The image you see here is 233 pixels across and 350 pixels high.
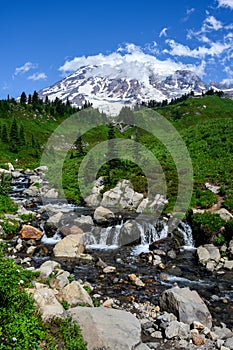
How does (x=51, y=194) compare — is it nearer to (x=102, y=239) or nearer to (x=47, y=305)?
(x=102, y=239)

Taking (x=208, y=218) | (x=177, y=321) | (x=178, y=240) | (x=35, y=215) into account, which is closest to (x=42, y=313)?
(x=177, y=321)

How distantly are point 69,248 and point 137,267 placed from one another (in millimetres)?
5080

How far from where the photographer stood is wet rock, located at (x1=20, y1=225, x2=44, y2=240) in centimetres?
2470

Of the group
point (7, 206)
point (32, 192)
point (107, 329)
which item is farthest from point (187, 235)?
point (32, 192)

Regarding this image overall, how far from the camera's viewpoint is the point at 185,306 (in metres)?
13.3

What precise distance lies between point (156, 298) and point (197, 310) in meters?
2.79

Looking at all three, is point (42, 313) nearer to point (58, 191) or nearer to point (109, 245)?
point (109, 245)

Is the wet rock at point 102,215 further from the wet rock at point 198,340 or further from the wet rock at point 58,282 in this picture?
the wet rock at point 198,340

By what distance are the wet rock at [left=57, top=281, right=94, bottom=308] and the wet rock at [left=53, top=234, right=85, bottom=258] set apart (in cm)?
754

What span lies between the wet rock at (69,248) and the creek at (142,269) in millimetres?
617

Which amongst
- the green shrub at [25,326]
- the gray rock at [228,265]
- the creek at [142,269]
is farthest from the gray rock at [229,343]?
the gray rock at [228,265]

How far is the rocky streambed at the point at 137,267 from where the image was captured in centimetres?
1256

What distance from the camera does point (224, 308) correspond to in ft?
48.8

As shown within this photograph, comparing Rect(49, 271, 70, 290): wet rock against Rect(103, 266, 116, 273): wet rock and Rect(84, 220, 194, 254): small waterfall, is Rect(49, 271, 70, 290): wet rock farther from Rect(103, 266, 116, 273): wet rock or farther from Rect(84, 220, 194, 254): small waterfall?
Rect(84, 220, 194, 254): small waterfall
